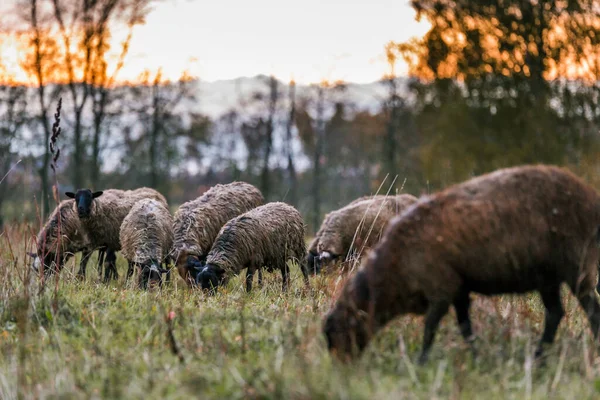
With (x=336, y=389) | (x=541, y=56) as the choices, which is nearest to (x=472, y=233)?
(x=336, y=389)

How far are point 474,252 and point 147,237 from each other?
258 inches

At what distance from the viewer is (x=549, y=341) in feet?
16.3

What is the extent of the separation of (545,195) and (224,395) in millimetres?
2463

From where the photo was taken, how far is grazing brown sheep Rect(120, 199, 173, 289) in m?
9.74

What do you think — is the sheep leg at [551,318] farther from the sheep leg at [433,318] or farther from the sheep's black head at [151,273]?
the sheep's black head at [151,273]

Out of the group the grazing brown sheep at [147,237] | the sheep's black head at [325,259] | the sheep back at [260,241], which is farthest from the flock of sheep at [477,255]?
the sheep's black head at [325,259]

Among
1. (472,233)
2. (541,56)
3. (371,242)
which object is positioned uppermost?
(541,56)

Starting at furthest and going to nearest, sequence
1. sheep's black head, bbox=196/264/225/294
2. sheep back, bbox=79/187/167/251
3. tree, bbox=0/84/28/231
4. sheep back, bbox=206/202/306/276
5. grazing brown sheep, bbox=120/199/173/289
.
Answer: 1. tree, bbox=0/84/28/231
2. sheep back, bbox=79/187/167/251
3. grazing brown sheep, bbox=120/199/173/289
4. sheep back, bbox=206/202/306/276
5. sheep's black head, bbox=196/264/225/294

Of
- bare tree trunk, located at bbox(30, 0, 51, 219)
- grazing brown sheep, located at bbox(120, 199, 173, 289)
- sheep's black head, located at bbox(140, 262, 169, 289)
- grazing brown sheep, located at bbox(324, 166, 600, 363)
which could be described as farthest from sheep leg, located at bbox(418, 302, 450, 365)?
bare tree trunk, located at bbox(30, 0, 51, 219)

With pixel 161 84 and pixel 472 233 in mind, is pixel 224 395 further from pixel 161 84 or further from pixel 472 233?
pixel 161 84

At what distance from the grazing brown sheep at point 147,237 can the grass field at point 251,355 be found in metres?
2.91

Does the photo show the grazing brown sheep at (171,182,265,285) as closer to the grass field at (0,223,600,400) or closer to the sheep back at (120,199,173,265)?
the sheep back at (120,199,173,265)

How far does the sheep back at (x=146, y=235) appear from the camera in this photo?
9.95 metres

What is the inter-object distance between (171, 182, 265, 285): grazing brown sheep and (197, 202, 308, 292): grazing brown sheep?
0.32 metres
